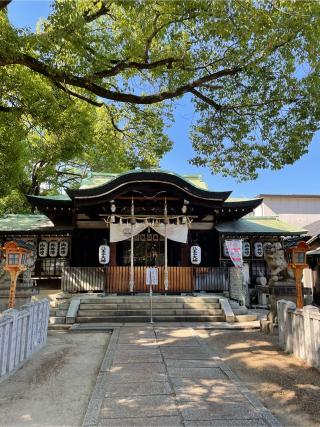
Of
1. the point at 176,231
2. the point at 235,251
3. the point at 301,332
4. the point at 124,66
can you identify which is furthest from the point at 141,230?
the point at 301,332

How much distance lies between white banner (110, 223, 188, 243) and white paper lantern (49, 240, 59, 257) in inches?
152

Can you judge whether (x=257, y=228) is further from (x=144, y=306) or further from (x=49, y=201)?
(x=49, y=201)

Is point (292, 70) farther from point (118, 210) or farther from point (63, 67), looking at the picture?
point (118, 210)

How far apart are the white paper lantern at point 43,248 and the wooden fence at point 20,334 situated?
8.03m

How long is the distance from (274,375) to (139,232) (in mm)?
9249

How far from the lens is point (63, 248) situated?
16172mm

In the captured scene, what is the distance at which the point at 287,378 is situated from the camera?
571cm

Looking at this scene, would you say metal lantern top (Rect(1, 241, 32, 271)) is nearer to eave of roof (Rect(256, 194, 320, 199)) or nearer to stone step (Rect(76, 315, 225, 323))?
stone step (Rect(76, 315, 225, 323))

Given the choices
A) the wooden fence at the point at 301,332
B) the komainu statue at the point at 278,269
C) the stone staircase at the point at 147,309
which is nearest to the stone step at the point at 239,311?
the stone staircase at the point at 147,309

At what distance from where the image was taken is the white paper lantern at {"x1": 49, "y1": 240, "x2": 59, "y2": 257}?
1609 centimetres

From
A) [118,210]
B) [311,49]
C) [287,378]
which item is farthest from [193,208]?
[287,378]

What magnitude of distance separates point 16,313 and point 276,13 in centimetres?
857

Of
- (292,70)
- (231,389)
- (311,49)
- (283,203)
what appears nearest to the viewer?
(231,389)

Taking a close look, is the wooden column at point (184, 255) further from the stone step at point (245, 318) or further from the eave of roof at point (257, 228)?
the stone step at point (245, 318)
